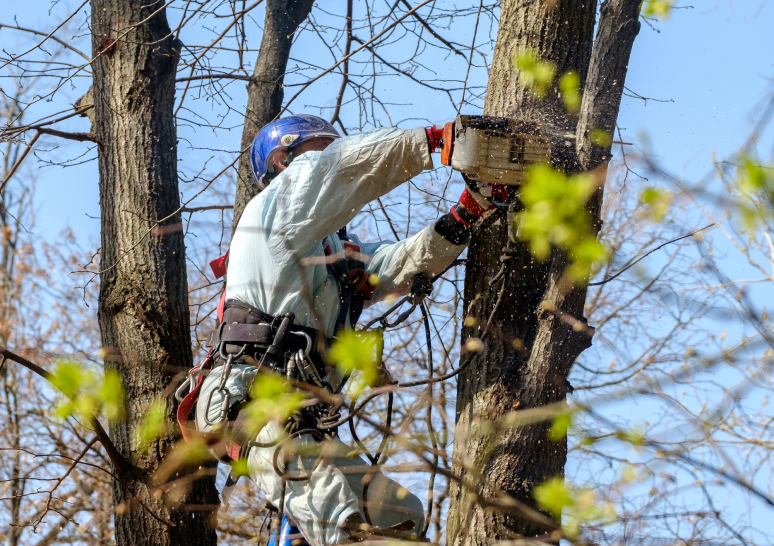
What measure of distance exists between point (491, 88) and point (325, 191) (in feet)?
2.31

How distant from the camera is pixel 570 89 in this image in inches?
102

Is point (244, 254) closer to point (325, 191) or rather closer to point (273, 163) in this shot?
point (325, 191)

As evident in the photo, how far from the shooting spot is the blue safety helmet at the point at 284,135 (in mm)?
3562

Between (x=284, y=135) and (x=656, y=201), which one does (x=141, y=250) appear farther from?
(x=656, y=201)

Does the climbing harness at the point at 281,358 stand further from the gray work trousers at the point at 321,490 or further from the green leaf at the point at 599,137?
the green leaf at the point at 599,137

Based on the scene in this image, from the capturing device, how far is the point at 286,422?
266 centimetres

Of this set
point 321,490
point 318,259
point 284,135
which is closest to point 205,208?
point 284,135

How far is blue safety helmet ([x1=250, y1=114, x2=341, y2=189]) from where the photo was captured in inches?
140

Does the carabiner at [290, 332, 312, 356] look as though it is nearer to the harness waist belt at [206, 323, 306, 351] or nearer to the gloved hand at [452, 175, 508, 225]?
the harness waist belt at [206, 323, 306, 351]

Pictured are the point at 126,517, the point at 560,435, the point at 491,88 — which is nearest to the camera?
the point at 560,435

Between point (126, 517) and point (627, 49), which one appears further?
point (126, 517)

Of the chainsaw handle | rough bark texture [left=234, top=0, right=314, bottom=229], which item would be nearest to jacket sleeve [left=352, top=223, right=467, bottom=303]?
the chainsaw handle

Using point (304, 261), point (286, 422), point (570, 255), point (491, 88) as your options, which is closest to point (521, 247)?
point (570, 255)

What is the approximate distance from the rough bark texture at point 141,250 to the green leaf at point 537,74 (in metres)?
1.91
